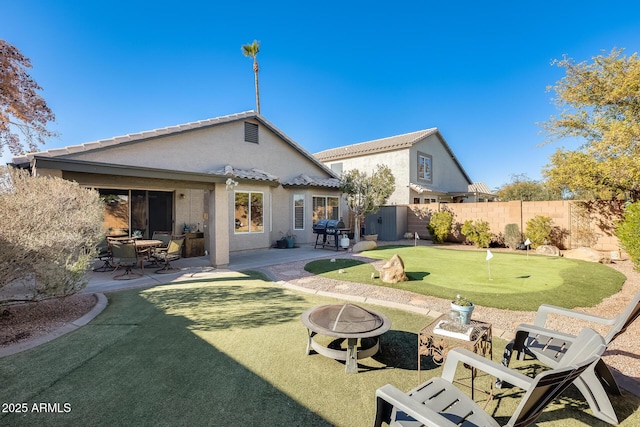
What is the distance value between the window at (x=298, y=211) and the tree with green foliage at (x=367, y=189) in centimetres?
280

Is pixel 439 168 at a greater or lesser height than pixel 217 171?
greater

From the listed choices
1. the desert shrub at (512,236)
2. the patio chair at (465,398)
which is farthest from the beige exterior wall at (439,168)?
the patio chair at (465,398)

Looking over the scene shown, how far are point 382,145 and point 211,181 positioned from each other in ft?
61.2

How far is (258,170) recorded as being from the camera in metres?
16.8

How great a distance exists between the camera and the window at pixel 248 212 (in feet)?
50.1

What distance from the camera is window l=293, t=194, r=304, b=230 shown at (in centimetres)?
1789

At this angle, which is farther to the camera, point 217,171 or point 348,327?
point 217,171

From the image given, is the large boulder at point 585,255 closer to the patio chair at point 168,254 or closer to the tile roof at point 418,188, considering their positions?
the tile roof at point 418,188

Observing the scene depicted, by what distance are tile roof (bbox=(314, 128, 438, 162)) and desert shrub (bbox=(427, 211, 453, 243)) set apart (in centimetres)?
740

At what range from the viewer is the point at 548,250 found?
547 inches

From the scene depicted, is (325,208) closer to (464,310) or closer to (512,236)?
(512,236)

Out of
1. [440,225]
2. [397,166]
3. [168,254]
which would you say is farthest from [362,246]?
[397,166]

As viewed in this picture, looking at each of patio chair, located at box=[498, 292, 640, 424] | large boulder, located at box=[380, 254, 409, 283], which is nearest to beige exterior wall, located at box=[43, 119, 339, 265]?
large boulder, located at box=[380, 254, 409, 283]

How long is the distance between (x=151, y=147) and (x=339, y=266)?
400 inches
